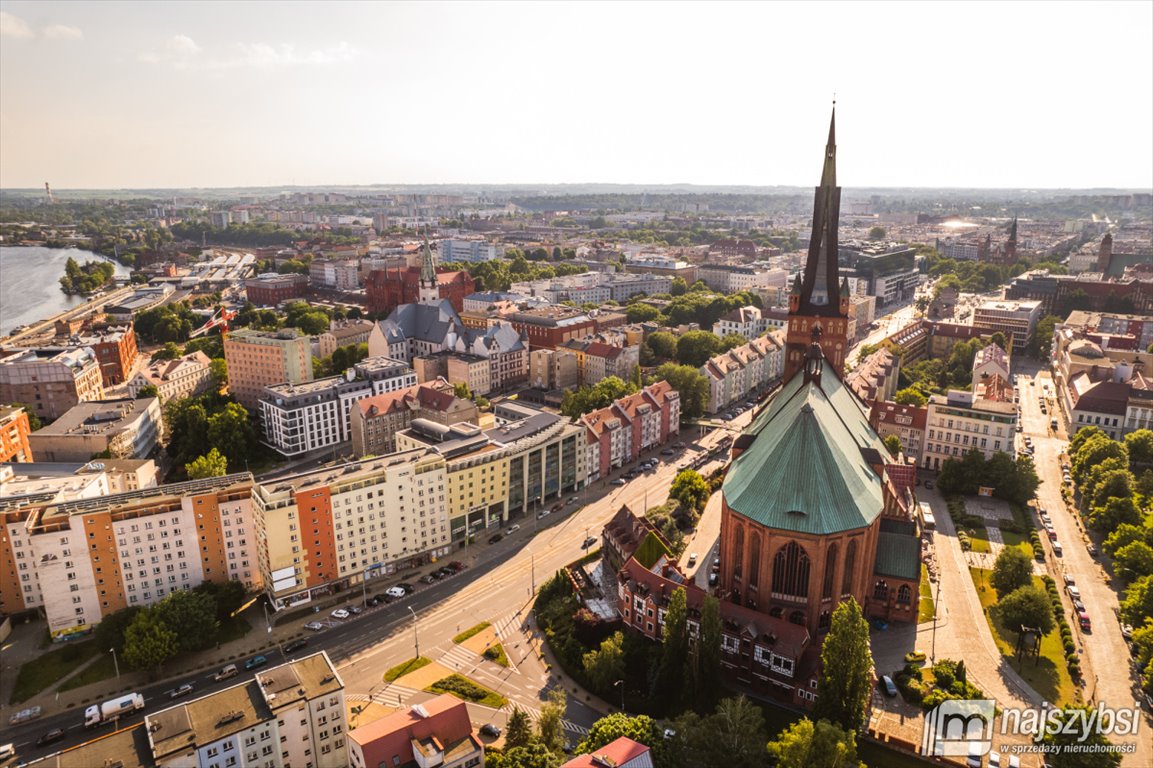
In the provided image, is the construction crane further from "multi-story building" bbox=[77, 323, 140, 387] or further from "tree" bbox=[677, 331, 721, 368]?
"tree" bbox=[677, 331, 721, 368]

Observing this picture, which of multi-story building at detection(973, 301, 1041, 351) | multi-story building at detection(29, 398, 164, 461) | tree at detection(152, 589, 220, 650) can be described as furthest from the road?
multi-story building at detection(973, 301, 1041, 351)

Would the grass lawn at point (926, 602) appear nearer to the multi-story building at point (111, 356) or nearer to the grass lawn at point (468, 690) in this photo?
the grass lawn at point (468, 690)

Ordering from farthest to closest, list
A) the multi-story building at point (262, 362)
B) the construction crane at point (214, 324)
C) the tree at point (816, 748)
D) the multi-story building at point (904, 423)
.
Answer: the construction crane at point (214, 324) < the multi-story building at point (262, 362) < the multi-story building at point (904, 423) < the tree at point (816, 748)

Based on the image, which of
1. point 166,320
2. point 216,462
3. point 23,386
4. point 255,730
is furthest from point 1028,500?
point 166,320

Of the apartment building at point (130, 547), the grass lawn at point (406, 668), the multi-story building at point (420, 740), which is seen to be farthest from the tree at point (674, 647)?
the apartment building at point (130, 547)

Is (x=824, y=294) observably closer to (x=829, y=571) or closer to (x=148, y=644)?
(x=829, y=571)

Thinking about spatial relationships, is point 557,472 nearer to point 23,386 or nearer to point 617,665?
point 617,665

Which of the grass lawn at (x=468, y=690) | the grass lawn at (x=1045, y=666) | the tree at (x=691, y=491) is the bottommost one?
the grass lawn at (x=1045, y=666)
